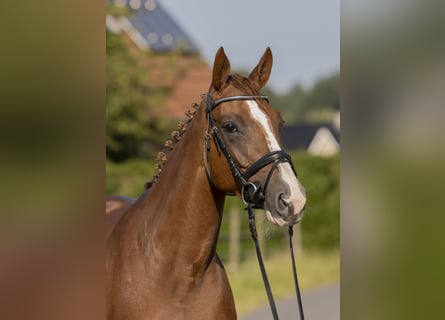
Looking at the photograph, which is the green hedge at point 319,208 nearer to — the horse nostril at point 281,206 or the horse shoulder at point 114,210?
the horse shoulder at point 114,210

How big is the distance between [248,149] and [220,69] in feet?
1.49

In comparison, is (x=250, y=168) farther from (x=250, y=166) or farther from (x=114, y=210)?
(x=114, y=210)

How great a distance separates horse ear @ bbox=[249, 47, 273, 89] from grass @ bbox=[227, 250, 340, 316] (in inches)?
246

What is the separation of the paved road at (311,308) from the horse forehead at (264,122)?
20.4 ft

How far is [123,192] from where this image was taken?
13633 millimetres

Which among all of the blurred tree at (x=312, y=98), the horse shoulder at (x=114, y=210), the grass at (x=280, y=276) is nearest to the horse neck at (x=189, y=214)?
the horse shoulder at (x=114, y=210)

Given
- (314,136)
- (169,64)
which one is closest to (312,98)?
(314,136)
